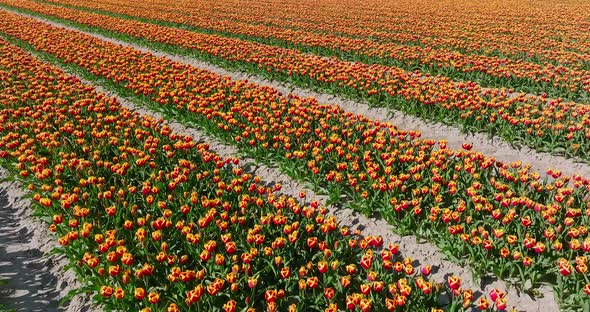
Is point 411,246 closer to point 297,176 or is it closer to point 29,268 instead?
point 297,176

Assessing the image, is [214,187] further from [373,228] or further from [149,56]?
[149,56]

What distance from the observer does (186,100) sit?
36.5ft

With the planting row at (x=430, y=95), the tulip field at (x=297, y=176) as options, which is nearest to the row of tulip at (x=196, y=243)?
the tulip field at (x=297, y=176)

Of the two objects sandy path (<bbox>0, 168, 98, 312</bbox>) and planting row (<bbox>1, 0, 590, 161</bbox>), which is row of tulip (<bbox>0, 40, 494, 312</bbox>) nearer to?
sandy path (<bbox>0, 168, 98, 312</bbox>)

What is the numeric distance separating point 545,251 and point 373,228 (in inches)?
95.6

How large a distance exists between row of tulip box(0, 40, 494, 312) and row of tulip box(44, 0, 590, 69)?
14839 mm

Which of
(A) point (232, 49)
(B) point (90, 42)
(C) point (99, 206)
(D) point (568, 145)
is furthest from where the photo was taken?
(B) point (90, 42)

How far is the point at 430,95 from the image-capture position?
37.0 ft


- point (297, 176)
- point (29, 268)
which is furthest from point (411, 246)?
point (29, 268)

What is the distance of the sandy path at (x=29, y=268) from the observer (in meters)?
5.01

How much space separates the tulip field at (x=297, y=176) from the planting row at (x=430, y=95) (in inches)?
3.2

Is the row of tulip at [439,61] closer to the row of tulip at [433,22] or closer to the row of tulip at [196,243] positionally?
the row of tulip at [433,22]

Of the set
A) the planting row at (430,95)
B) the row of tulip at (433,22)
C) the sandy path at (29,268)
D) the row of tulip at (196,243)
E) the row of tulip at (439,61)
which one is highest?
the row of tulip at (433,22)

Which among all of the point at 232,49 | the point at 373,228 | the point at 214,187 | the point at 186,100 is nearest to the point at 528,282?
the point at 373,228
